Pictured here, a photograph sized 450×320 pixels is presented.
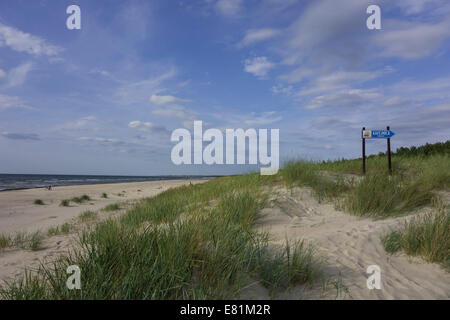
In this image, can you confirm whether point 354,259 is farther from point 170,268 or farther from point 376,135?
point 376,135

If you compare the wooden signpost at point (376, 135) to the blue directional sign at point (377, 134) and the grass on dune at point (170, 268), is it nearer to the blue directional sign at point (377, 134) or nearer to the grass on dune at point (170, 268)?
the blue directional sign at point (377, 134)

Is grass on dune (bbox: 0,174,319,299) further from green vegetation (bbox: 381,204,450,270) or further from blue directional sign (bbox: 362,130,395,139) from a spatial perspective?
blue directional sign (bbox: 362,130,395,139)

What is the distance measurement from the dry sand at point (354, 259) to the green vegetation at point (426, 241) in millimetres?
116

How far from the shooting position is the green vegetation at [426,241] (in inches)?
146

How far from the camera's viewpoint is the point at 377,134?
968 cm

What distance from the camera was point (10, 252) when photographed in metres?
5.85

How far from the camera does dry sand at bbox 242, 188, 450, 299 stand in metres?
2.90

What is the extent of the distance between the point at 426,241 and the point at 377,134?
22.3 feet

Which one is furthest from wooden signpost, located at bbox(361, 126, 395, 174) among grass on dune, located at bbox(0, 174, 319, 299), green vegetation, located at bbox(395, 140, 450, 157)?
grass on dune, located at bbox(0, 174, 319, 299)

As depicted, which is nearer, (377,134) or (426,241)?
(426,241)

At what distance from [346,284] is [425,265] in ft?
5.17

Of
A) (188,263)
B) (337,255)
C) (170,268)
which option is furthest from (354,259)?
(170,268)

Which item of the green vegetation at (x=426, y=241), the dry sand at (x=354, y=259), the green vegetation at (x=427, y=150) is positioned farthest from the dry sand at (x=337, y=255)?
the green vegetation at (x=427, y=150)

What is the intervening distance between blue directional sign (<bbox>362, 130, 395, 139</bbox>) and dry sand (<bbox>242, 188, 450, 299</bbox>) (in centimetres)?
465
